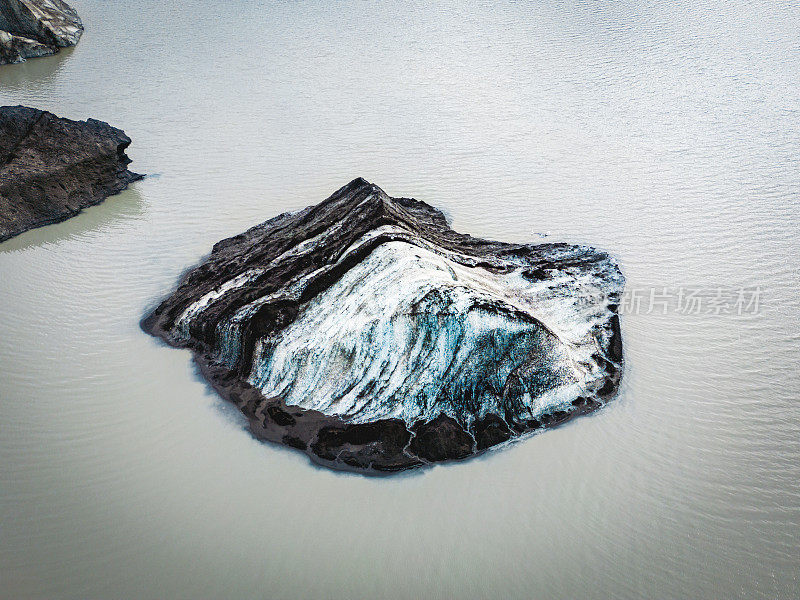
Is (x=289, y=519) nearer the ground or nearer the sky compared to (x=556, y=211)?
nearer the ground

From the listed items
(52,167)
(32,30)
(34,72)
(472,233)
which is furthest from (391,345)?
(32,30)

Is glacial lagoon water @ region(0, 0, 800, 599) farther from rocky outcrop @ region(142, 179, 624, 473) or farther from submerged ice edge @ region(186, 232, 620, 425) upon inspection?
submerged ice edge @ region(186, 232, 620, 425)

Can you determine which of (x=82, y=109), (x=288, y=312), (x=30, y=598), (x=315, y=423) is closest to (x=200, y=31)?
(x=82, y=109)

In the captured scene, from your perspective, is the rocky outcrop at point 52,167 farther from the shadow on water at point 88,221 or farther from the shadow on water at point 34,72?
the shadow on water at point 34,72

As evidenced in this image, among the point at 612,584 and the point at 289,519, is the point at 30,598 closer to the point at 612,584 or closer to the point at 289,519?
the point at 289,519

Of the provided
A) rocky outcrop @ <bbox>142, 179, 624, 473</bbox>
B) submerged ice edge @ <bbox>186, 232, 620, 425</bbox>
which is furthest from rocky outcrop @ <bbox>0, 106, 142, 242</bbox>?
submerged ice edge @ <bbox>186, 232, 620, 425</bbox>

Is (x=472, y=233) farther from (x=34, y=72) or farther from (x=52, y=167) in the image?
(x=34, y=72)
